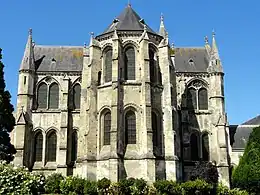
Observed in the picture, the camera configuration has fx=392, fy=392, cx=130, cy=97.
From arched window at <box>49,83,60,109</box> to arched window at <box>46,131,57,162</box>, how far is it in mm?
3449

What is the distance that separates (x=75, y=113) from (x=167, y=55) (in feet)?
44.6

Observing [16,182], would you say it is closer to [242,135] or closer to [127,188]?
[127,188]

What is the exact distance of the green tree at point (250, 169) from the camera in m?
41.8

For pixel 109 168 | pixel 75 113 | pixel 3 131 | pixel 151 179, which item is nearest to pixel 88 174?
pixel 109 168

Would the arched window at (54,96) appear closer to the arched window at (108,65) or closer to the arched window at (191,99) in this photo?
the arched window at (108,65)

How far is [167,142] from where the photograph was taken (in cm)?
3725

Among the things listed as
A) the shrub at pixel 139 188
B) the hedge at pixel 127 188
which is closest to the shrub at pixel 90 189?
the hedge at pixel 127 188

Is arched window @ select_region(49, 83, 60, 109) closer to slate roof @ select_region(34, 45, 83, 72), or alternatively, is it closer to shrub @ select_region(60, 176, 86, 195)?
slate roof @ select_region(34, 45, 83, 72)

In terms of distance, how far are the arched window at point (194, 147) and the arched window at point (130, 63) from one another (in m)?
13.5

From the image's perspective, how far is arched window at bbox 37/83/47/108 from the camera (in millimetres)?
47594

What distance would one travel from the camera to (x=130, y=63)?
39094 mm

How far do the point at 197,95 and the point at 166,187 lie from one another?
18639 mm

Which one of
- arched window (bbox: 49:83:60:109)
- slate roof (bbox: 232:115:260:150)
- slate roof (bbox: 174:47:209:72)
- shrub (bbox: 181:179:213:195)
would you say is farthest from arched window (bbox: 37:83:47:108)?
slate roof (bbox: 232:115:260:150)

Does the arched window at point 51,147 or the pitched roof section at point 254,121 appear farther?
the pitched roof section at point 254,121
